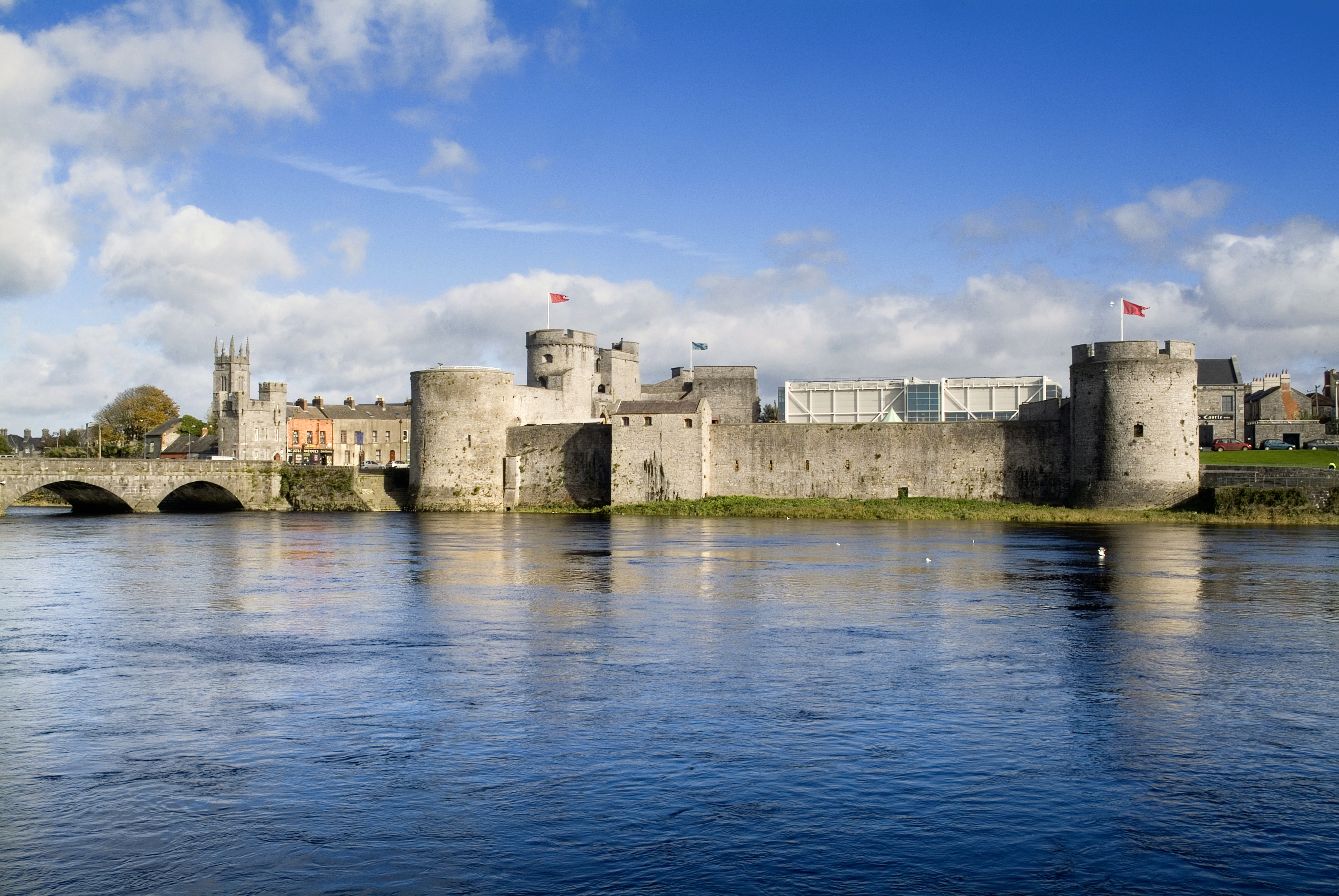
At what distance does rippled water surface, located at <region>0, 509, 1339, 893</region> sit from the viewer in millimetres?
8398

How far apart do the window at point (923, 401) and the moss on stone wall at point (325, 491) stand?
106 ft

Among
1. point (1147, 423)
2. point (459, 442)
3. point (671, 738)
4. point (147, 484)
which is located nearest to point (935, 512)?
point (1147, 423)

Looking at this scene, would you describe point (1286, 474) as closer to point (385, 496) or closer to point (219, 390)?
point (385, 496)

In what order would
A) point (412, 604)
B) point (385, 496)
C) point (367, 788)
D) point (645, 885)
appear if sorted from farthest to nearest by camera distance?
point (385, 496)
point (412, 604)
point (367, 788)
point (645, 885)

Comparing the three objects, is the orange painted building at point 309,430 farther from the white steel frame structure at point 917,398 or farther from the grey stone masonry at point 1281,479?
the grey stone masonry at point 1281,479

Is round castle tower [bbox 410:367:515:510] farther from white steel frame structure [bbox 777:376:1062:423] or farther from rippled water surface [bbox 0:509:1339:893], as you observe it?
rippled water surface [bbox 0:509:1339:893]

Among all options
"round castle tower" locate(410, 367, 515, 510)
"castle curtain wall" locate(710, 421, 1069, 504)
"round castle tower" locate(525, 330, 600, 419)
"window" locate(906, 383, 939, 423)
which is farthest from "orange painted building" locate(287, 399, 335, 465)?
"castle curtain wall" locate(710, 421, 1069, 504)

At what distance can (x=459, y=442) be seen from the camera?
57000mm

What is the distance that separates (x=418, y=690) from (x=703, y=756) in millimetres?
4144

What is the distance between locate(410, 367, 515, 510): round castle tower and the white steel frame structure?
2237 centimetres


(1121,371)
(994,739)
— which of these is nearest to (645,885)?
(994,739)

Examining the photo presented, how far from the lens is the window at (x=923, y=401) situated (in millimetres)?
71375

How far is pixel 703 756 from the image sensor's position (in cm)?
1092

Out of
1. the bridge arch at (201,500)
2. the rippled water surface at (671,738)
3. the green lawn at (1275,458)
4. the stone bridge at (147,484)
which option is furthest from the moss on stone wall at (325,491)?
the green lawn at (1275,458)
